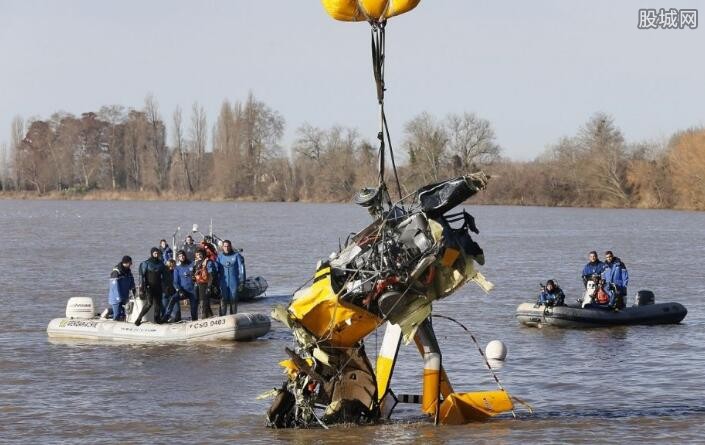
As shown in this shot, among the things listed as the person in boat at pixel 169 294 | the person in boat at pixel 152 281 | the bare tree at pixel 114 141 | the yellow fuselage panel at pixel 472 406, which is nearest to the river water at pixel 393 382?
the yellow fuselage panel at pixel 472 406

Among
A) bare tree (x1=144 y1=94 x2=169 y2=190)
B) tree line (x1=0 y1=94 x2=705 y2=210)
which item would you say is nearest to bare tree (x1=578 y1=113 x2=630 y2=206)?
tree line (x1=0 y1=94 x2=705 y2=210)

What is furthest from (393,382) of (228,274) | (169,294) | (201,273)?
(228,274)

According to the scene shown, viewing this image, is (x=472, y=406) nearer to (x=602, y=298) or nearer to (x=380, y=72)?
(x=380, y=72)

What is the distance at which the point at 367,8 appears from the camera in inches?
512

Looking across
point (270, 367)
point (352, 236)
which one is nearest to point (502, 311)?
point (270, 367)

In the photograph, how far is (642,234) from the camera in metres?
67.2

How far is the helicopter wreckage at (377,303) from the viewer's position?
13664 millimetres

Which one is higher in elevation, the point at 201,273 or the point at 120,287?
the point at 201,273

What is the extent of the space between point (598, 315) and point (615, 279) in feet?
2.71

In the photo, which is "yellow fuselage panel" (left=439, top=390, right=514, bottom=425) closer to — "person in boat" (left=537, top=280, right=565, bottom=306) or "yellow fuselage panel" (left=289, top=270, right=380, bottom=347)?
"yellow fuselage panel" (left=289, top=270, right=380, bottom=347)

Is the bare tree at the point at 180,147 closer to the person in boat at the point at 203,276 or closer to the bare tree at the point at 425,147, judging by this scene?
the bare tree at the point at 425,147

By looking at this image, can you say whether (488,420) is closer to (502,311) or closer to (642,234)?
(502,311)

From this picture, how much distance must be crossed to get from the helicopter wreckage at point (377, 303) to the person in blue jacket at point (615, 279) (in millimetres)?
10142

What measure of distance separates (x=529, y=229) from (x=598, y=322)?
4890 cm
